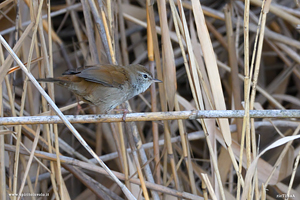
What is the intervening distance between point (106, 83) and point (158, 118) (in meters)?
0.67

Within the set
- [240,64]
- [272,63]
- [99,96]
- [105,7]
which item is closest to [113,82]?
[99,96]

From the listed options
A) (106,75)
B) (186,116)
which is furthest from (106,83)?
(186,116)

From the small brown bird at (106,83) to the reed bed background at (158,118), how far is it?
110mm

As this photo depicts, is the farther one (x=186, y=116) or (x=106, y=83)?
(x=106, y=83)

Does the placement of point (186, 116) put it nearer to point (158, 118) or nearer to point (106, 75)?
point (158, 118)

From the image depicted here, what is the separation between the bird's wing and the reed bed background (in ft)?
0.30

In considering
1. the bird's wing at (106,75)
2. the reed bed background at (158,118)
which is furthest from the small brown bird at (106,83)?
the reed bed background at (158,118)

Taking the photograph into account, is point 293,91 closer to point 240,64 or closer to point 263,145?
point 240,64

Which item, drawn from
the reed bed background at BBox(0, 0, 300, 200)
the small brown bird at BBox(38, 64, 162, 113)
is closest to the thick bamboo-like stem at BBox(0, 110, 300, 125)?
the reed bed background at BBox(0, 0, 300, 200)

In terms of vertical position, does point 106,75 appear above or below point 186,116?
above

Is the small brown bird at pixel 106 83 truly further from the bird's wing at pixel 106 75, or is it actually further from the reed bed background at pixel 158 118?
the reed bed background at pixel 158 118

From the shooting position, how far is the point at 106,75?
89.6 inches

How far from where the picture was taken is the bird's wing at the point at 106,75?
7.07 ft

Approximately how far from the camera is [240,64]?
145 inches
